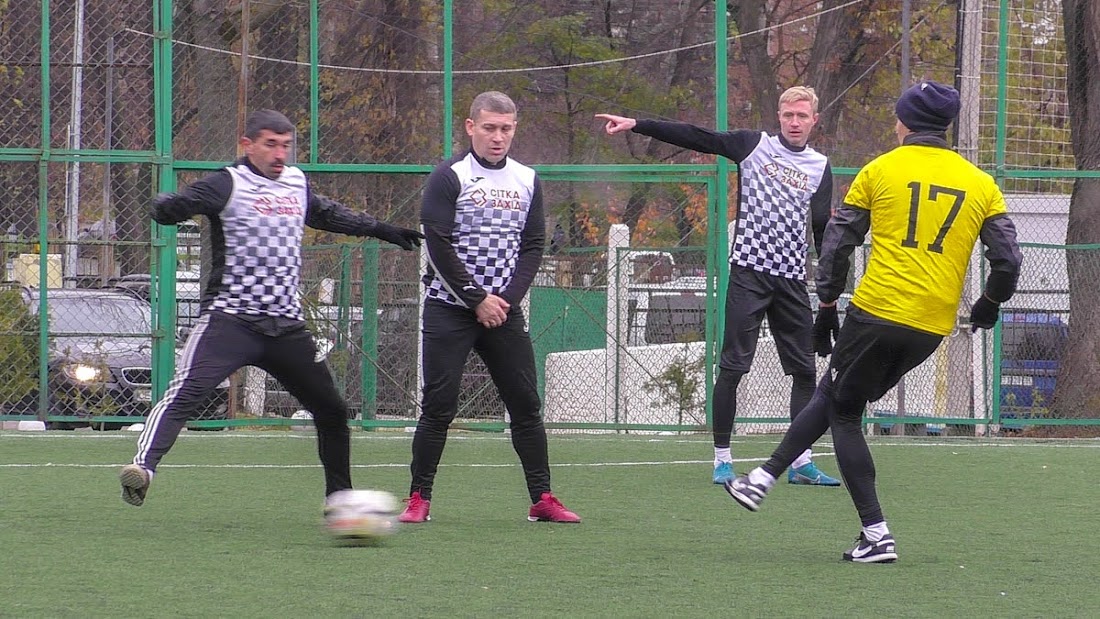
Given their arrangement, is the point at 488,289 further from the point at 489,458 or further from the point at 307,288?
the point at 307,288

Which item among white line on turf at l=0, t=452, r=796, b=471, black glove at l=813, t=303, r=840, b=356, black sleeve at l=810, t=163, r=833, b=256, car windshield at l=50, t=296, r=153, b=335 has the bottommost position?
white line on turf at l=0, t=452, r=796, b=471

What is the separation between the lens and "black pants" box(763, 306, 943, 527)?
222 inches

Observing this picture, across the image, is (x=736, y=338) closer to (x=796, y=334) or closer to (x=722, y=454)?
(x=796, y=334)

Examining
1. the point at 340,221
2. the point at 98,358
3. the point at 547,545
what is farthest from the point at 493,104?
the point at 98,358

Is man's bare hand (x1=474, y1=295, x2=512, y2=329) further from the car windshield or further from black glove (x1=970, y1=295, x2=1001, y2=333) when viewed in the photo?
the car windshield

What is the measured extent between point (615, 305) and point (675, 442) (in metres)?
2.00

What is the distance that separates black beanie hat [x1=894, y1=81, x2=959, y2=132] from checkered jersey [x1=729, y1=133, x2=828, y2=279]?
259 centimetres

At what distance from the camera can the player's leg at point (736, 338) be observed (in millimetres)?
8305

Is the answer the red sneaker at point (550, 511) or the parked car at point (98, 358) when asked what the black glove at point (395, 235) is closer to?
the red sneaker at point (550, 511)

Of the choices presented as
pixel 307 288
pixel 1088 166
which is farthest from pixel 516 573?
pixel 1088 166

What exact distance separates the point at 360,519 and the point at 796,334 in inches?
130

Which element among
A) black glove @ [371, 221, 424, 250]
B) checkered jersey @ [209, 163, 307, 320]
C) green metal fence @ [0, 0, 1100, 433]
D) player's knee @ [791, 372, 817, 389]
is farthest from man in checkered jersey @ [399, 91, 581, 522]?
green metal fence @ [0, 0, 1100, 433]

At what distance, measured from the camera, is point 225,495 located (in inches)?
304

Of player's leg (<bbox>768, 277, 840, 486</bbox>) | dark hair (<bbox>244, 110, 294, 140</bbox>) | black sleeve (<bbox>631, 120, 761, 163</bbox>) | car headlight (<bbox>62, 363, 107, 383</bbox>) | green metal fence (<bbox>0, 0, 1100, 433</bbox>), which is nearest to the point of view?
dark hair (<bbox>244, 110, 294, 140</bbox>)
